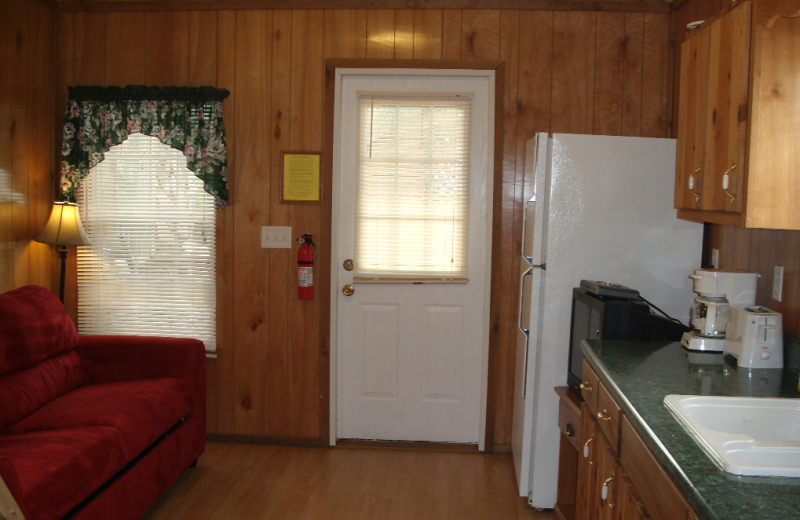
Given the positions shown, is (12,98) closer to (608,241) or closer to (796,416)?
(608,241)

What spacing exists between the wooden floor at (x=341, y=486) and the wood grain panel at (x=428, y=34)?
2.12 m

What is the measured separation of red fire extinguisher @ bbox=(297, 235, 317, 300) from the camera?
3.64 meters

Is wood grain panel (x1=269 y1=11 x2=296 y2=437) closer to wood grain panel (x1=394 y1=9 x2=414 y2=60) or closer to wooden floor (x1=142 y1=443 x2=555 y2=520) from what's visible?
wooden floor (x1=142 y1=443 x2=555 y2=520)

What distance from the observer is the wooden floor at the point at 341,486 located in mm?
3051

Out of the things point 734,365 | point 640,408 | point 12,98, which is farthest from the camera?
point 12,98

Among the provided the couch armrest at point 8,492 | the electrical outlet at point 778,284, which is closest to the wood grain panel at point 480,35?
the electrical outlet at point 778,284

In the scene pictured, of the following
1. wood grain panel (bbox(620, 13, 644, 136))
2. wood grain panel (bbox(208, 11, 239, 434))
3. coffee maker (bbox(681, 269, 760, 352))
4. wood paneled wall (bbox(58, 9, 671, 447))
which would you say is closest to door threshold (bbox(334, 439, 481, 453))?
wood paneled wall (bbox(58, 9, 671, 447))

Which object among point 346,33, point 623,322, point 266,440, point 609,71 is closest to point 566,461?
point 623,322

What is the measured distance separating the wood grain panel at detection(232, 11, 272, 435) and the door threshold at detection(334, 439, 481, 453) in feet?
1.57

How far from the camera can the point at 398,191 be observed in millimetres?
3709

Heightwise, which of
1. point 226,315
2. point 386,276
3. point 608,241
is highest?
point 608,241

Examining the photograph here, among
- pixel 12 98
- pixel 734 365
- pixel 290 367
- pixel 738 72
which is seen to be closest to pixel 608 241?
pixel 734 365

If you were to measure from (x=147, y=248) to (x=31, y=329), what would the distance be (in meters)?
0.92

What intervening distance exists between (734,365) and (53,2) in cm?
368
